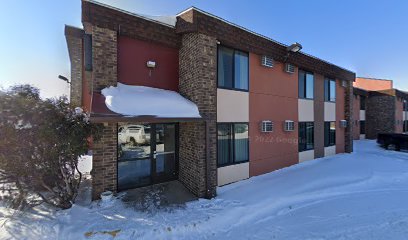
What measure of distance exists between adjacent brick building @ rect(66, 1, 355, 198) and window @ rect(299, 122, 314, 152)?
2.90 feet

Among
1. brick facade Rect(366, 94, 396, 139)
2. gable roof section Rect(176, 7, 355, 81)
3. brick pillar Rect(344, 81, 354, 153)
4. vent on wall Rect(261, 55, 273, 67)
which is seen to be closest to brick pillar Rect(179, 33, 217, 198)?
gable roof section Rect(176, 7, 355, 81)

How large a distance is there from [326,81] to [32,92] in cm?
1433

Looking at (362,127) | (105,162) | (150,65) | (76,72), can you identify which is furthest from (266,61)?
(362,127)

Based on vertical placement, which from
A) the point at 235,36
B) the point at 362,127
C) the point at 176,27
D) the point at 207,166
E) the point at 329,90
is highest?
the point at 176,27

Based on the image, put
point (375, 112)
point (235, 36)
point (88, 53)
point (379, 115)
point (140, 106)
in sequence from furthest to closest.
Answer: point (375, 112) → point (379, 115) → point (235, 36) → point (88, 53) → point (140, 106)

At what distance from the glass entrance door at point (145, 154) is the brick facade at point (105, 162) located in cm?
33

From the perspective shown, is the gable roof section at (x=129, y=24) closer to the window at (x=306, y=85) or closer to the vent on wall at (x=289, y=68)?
the vent on wall at (x=289, y=68)

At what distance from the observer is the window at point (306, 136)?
11562mm

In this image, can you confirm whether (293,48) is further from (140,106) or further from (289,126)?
(140,106)

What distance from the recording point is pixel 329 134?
45.0 ft

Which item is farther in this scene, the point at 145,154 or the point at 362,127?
the point at 362,127

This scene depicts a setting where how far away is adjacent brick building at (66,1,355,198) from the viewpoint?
656cm

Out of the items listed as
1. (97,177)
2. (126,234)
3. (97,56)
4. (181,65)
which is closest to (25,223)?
(97,177)

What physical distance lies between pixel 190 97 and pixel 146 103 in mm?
1598
